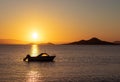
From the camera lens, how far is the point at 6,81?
51938 millimetres

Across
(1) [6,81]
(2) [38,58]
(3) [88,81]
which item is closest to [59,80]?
(3) [88,81]

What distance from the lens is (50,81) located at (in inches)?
2068

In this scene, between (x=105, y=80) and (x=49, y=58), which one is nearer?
(x=105, y=80)

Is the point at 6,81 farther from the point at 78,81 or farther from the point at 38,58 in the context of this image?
the point at 38,58

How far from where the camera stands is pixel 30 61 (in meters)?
101

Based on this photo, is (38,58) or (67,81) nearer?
(67,81)

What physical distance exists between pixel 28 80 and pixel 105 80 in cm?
1296

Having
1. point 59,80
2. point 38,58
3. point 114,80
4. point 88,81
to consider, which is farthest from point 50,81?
point 38,58

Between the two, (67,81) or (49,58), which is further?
(49,58)

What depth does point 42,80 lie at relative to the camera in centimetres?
5409

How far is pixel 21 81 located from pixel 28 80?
206cm

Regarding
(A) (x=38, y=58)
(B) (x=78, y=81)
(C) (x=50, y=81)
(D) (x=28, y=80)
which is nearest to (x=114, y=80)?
(B) (x=78, y=81)

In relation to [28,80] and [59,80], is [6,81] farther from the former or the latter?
[59,80]

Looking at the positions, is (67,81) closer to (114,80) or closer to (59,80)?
(59,80)
